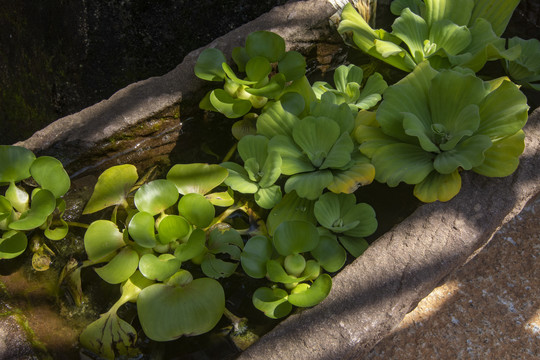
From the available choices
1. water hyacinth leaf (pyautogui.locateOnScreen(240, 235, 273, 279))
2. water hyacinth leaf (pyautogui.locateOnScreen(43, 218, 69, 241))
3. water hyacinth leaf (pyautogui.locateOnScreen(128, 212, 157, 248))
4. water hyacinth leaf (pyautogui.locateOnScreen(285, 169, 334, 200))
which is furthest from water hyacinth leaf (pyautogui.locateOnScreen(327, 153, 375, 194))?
water hyacinth leaf (pyautogui.locateOnScreen(43, 218, 69, 241))

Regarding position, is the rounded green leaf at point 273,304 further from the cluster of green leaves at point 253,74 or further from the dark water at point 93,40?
the dark water at point 93,40

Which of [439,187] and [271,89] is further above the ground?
[271,89]

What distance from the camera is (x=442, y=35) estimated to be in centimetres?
160

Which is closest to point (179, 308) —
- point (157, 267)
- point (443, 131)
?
point (157, 267)

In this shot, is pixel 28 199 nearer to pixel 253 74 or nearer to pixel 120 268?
pixel 120 268

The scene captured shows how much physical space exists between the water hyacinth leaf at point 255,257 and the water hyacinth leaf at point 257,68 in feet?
1.63

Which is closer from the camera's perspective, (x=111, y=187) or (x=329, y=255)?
(x=329, y=255)

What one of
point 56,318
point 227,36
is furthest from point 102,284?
point 227,36

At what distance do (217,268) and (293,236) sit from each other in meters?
0.21

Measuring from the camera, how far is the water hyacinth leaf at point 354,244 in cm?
132

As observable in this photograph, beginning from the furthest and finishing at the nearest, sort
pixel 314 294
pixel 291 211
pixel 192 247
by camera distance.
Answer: pixel 291 211 < pixel 192 247 < pixel 314 294

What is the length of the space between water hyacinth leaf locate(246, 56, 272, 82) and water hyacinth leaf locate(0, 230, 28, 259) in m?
0.74

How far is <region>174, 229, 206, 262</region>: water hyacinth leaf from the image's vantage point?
1.25m

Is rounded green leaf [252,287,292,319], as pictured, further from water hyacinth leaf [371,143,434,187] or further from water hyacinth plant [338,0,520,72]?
water hyacinth plant [338,0,520,72]
